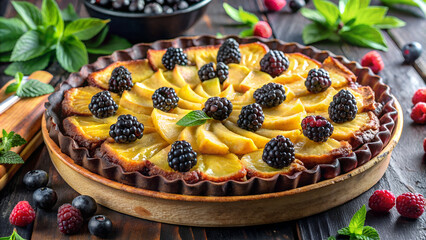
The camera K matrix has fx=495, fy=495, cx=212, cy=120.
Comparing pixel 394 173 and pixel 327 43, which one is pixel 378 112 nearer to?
pixel 394 173

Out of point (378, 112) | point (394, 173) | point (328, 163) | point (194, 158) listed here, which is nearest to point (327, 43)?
point (378, 112)

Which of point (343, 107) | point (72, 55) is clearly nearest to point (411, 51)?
point (343, 107)

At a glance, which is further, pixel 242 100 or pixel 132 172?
pixel 242 100

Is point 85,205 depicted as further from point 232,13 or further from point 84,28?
point 232,13

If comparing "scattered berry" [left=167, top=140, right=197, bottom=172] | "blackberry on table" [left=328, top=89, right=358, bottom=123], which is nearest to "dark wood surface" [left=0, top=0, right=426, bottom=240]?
"scattered berry" [left=167, top=140, right=197, bottom=172]

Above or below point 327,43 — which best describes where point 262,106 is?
above

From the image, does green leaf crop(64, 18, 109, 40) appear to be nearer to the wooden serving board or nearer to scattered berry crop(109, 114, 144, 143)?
the wooden serving board

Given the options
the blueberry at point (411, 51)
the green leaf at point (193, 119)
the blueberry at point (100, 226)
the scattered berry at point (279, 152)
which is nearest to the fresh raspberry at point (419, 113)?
the blueberry at point (411, 51)
